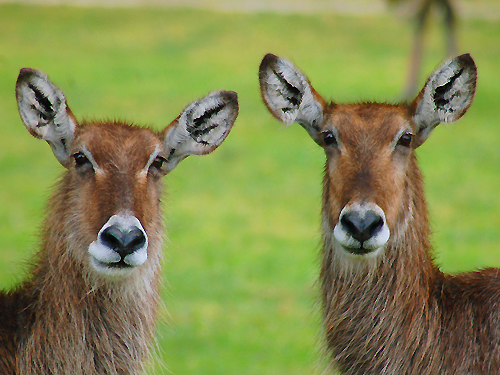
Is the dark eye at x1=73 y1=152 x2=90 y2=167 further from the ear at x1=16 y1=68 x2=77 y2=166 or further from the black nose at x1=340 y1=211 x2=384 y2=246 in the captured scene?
the black nose at x1=340 y1=211 x2=384 y2=246

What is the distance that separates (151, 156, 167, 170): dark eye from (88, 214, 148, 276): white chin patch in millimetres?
737

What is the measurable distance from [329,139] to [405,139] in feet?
2.04

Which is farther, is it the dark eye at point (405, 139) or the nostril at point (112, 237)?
the dark eye at point (405, 139)

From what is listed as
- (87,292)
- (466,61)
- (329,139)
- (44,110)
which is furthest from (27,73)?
(466,61)

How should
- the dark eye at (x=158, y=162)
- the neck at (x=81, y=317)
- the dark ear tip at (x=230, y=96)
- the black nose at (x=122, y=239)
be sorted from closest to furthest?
the black nose at (x=122, y=239) → the neck at (x=81, y=317) → the dark eye at (x=158, y=162) → the dark ear tip at (x=230, y=96)

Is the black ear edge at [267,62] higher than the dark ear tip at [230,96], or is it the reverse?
the black ear edge at [267,62]

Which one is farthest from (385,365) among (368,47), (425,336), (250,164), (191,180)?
(368,47)

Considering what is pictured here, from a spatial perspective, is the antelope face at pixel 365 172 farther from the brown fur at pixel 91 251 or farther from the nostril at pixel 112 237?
the nostril at pixel 112 237

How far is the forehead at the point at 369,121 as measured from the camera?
17.9 feet

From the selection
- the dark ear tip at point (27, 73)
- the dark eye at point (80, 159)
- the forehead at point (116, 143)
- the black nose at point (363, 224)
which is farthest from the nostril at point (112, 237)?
the black nose at point (363, 224)

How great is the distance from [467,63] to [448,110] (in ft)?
1.37

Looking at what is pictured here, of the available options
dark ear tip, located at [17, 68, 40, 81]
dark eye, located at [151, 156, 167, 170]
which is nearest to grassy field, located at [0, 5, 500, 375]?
dark eye, located at [151, 156, 167, 170]

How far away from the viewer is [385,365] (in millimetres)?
5203

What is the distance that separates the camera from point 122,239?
15.9ft
